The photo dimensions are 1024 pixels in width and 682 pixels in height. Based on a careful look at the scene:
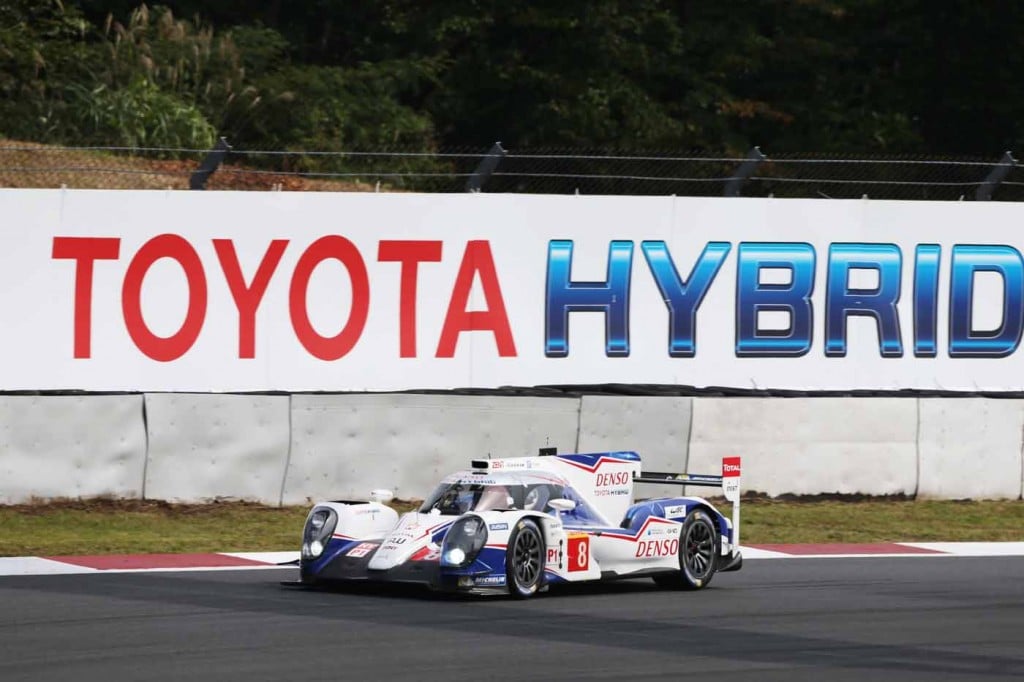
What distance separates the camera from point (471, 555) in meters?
10.9

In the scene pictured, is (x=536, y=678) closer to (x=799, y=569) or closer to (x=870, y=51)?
(x=799, y=569)

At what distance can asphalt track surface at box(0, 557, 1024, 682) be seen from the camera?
855 centimetres

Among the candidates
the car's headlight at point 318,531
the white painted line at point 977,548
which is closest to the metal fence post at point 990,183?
the white painted line at point 977,548

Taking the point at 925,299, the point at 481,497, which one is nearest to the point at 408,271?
the point at 925,299

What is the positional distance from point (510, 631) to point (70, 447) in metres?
6.79

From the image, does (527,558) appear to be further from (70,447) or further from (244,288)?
(244,288)

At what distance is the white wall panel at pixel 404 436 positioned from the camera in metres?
16.0

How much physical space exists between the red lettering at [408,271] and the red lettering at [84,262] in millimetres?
2832

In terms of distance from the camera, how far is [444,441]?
53.7 ft

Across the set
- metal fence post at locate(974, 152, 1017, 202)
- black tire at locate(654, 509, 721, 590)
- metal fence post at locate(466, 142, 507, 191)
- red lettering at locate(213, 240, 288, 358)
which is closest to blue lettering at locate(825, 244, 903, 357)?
metal fence post at locate(974, 152, 1017, 202)

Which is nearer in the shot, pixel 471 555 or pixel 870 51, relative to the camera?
pixel 471 555

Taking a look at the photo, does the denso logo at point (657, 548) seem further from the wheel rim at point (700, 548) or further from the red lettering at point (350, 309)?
the red lettering at point (350, 309)

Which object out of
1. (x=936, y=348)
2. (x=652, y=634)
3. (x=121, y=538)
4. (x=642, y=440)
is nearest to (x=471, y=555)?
(x=652, y=634)

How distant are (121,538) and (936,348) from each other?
9.82 m
